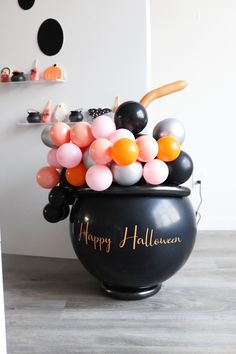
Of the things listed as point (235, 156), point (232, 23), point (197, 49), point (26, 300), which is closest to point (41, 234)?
point (26, 300)

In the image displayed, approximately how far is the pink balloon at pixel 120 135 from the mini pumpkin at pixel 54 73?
0.85 meters

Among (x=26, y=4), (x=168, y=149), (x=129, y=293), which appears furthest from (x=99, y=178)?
(x=26, y=4)

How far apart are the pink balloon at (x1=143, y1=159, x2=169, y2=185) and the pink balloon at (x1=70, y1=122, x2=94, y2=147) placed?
0.29m

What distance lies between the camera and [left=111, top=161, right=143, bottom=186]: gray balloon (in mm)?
1419

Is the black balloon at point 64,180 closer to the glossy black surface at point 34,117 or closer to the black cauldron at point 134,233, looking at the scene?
the black cauldron at point 134,233

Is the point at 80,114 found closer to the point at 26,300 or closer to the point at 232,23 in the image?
the point at 26,300

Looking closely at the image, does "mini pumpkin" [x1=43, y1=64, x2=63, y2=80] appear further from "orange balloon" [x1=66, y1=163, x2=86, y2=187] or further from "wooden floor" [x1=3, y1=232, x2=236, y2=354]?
"wooden floor" [x1=3, y1=232, x2=236, y2=354]

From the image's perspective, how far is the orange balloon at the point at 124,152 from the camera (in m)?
1.36

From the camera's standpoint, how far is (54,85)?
2172 millimetres

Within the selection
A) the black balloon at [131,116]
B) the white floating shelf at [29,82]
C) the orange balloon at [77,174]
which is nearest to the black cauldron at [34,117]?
the white floating shelf at [29,82]

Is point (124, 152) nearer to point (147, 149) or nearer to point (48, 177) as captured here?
point (147, 149)

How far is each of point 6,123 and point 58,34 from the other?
67 centimetres

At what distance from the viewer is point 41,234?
7.59ft

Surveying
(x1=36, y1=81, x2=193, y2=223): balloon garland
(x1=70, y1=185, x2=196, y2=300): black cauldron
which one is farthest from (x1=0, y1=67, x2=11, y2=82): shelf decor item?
(x1=70, y1=185, x2=196, y2=300): black cauldron
